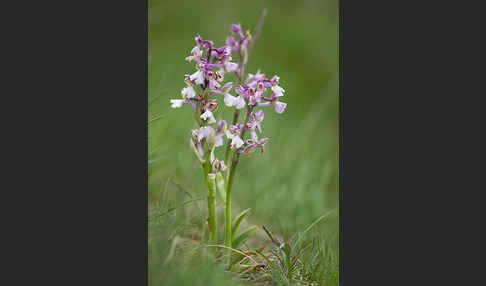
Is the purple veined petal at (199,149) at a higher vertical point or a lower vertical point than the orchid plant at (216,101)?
lower

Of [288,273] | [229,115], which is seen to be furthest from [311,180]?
[288,273]

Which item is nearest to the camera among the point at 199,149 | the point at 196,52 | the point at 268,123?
the point at 196,52

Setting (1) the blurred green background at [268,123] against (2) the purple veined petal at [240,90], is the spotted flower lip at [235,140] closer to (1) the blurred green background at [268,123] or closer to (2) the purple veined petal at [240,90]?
(2) the purple veined petal at [240,90]

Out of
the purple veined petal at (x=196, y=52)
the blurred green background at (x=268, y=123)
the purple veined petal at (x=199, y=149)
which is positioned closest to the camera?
the purple veined petal at (x=196, y=52)

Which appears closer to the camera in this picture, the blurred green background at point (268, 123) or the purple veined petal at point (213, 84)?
the purple veined petal at point (213, 84)

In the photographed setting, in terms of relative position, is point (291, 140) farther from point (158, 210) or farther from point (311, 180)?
point (158, 210)

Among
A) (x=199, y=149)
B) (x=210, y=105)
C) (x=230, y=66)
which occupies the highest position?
(x=230, y=66)

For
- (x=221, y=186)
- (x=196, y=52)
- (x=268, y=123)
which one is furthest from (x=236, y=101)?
(x=268, y=123)

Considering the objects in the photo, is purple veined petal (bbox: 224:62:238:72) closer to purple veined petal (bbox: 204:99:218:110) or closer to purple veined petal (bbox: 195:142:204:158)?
purple veined petal (bbox: 204:99:218:110)

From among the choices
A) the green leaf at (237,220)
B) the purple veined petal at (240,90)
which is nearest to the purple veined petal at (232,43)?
the purple veined petal at (240,90)

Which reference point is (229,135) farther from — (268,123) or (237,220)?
(268,123)

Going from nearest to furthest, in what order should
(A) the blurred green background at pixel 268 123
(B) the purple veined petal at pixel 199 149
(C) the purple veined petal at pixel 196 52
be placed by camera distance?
(C) the purple veined petal at pixel 196 52 < (B) the purple veined petal at pixel 199 149 < (A) the blurred green background at pixel 268 123
